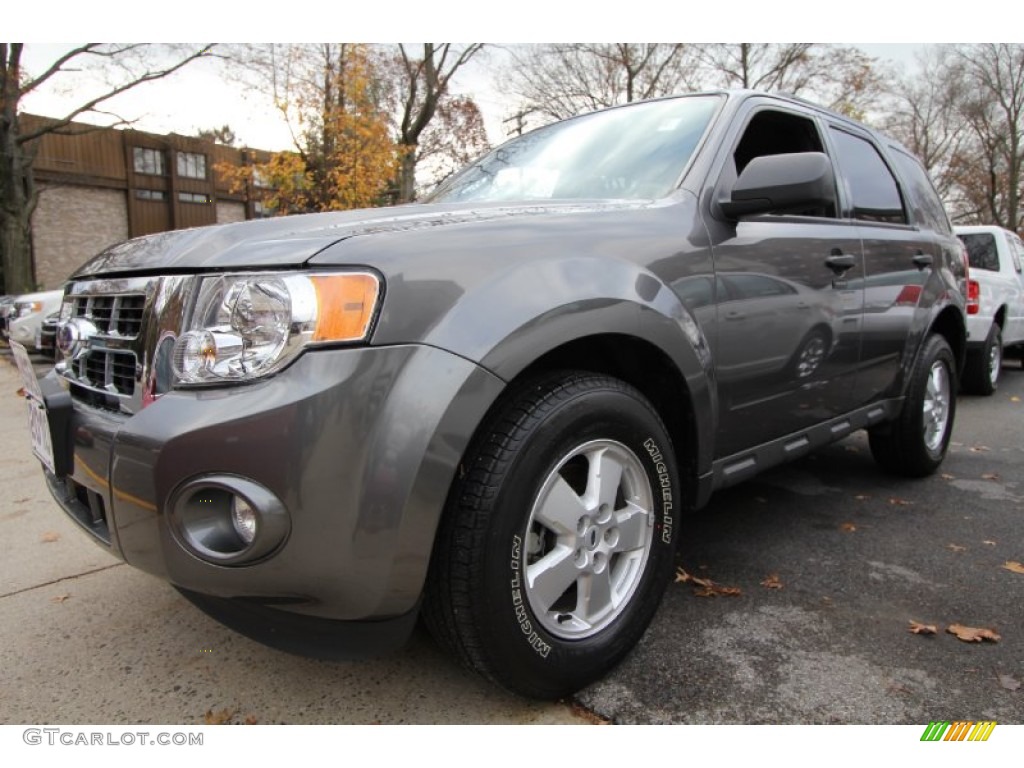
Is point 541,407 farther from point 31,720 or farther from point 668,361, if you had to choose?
point 31,720

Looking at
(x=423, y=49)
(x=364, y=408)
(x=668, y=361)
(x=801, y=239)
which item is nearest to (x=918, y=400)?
(x=801, y=239)

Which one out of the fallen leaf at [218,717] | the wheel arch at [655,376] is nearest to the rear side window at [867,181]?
the wheel arch at [655,376]

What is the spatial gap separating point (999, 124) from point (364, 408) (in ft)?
127

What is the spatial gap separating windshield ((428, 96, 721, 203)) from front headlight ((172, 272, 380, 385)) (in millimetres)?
1196

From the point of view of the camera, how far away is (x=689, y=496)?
2.34 meters

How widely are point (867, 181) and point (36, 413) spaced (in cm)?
361

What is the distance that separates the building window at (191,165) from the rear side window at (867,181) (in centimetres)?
2921

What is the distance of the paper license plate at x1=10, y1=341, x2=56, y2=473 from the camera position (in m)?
1.89

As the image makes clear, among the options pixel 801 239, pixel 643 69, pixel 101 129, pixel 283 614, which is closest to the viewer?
pixel 283 614

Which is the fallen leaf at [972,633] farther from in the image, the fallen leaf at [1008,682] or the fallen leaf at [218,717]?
the fallen leaf at [218,717]

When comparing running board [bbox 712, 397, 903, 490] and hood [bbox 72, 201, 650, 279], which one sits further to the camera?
running board [bbox 712, 397, 903, 490]

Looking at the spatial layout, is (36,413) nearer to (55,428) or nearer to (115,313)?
(55,428)

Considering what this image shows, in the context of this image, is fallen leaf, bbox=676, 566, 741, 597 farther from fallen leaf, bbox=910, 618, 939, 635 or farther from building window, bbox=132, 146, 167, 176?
building window, bbox=132, 146, 167, 176

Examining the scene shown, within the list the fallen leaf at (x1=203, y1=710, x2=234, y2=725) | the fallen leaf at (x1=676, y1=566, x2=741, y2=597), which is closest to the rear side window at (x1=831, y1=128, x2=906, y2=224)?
the fallen leaf at (x1=676, y1=566, x2=741, y2=597)
